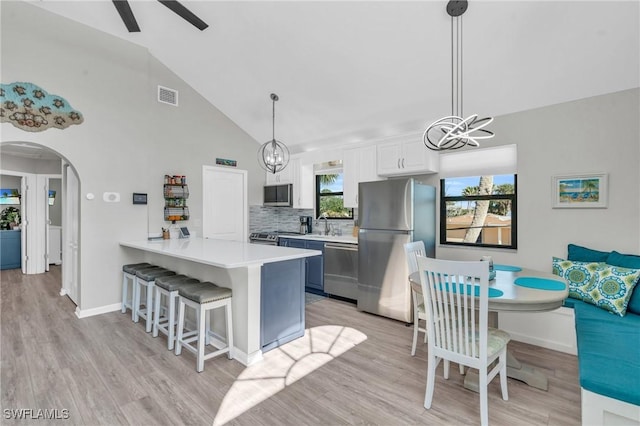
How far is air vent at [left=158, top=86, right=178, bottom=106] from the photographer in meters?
4.63

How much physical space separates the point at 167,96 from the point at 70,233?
2495mm

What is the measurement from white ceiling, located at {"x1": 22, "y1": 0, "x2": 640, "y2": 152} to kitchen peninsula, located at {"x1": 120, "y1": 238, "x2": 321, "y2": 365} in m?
2.32

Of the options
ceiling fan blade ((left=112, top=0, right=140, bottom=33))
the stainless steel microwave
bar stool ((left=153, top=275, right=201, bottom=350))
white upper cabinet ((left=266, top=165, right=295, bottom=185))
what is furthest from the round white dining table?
white upper cabinet ((left=266, top=165, right=295, bottom=185))

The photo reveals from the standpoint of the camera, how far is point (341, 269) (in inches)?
179

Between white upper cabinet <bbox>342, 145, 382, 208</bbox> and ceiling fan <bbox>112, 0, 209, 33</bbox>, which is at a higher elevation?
ceiling fan <bbox>112, 0, 209, 33</bbox>

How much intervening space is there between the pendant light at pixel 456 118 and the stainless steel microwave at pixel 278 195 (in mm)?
2672

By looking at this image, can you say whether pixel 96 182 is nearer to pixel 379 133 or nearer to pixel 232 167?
pixel 232 167

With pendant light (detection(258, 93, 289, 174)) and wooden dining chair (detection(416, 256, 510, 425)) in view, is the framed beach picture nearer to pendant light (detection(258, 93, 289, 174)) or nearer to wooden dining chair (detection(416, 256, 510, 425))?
wooden dining chair (detection(416, 256, 510, 425))

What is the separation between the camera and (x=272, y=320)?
2941 mm

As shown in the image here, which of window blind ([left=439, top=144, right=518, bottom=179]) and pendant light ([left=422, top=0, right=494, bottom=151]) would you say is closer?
pendant light ([left=422, top=0, right=494, bottom=151])

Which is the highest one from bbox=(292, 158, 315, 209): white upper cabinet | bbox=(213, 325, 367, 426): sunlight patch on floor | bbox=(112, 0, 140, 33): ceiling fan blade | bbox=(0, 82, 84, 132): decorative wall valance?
bbox=(112, 0, 140, 33): ceiling fan blade

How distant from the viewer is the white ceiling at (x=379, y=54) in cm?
260

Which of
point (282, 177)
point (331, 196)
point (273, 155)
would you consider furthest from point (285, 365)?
point (282, 177)

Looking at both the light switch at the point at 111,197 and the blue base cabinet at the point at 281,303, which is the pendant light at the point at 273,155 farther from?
the light switch at the point at 111,197
